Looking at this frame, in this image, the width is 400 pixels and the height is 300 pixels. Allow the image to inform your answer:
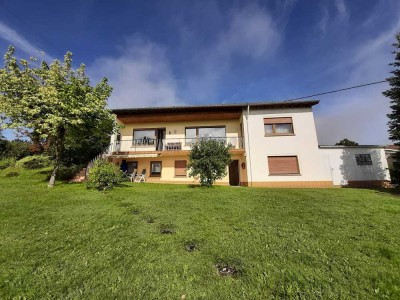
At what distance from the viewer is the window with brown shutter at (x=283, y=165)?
17906 mm

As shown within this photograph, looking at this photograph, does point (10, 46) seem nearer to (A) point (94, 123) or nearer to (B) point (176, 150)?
(A) point (94, 123)

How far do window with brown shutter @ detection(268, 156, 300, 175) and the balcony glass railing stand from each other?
3.57 metres

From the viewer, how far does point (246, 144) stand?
61.1 ft

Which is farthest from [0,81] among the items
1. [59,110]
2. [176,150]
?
[176,150]

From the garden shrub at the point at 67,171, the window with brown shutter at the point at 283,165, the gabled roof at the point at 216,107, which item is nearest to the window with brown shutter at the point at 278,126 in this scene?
the gabled roof at the point at 216,107

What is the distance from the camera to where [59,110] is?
43.6 ft

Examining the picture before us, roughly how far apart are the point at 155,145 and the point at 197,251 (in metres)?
16.8

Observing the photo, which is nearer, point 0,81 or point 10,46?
point 0,81

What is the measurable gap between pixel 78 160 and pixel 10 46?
32.5 ft

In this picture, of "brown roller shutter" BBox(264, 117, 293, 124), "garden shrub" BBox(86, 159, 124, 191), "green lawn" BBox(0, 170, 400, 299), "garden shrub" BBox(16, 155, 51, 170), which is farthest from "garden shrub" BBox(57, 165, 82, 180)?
"brown roller shutter" BBox(264, 117, 293, 124)

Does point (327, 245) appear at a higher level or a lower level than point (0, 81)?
lower

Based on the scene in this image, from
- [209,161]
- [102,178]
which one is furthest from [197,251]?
[102,178]

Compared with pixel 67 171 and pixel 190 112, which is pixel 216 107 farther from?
pixel 67 171

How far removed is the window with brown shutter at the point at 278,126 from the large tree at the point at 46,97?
13738 millimetres
